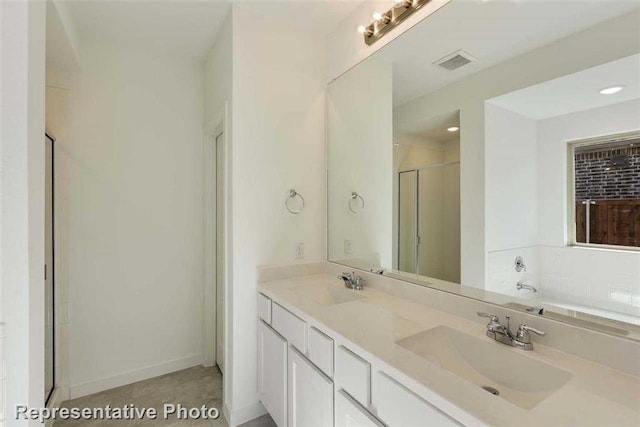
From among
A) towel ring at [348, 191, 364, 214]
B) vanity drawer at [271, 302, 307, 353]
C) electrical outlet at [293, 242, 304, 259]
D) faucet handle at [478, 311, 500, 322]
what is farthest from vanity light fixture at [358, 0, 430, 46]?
vanity drawer at [271, 302, 307, 353]

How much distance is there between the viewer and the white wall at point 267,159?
186 centimetres

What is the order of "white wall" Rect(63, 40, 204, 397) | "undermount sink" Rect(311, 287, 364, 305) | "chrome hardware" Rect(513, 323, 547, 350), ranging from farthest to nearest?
"white wall" Rect(63, 40, 204, 397) → "undermount sink" Rect(311, 287, 364, 305) → "chrome hardware" Rect(513, 323, 547, 350)

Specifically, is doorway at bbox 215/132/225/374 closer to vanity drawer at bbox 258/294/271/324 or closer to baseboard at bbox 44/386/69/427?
vanity drawer at bbox 258/294/271/324

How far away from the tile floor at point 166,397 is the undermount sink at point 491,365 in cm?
127

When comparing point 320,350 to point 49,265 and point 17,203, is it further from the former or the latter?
point 49,265

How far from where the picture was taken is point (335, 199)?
7.16 ft

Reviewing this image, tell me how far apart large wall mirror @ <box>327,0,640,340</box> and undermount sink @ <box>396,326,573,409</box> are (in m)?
0.22

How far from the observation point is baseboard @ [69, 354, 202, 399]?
212 centimetres

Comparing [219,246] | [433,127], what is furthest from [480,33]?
[219,246]

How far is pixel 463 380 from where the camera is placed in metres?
0.83

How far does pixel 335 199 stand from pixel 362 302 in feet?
2.81

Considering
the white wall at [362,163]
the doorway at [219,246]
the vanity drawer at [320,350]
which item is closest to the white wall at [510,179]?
the white wall at [362,163]

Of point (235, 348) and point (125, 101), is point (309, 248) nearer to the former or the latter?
point (235, 348)

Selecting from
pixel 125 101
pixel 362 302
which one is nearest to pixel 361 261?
pixel 362 302
